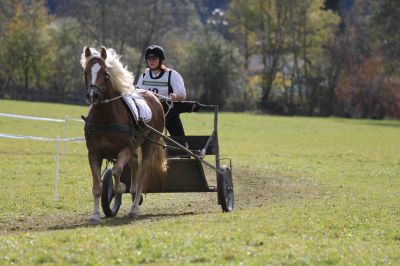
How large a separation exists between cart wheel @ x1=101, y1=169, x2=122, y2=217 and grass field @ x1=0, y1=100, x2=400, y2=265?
0.22 metres

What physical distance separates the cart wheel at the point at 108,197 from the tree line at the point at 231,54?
61.2 meters

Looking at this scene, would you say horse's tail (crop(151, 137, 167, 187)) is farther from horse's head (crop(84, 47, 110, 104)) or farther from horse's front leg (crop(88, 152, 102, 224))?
horse's head (crop(84, 47, 110, 104))

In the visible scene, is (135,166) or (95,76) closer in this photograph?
(95,76)

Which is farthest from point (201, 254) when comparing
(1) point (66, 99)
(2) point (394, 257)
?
(1) point (66, 99)

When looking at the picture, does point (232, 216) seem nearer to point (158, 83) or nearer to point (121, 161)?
point (121, 161)

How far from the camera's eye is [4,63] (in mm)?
78625

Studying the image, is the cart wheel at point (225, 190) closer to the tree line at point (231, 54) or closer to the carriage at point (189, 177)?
the carriage at point (189, 177)

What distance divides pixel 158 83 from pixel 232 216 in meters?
3.19

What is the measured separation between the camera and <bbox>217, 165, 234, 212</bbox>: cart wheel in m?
13.1

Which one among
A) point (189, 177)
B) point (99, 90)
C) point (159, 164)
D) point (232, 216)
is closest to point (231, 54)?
point (189, 177)

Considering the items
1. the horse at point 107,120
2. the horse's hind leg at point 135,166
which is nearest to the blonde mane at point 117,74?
the horse at point 107,120

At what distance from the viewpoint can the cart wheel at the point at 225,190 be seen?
43.1ft

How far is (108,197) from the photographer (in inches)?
490

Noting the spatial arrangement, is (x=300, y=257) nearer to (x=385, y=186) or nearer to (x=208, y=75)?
(x=385, y=186)
